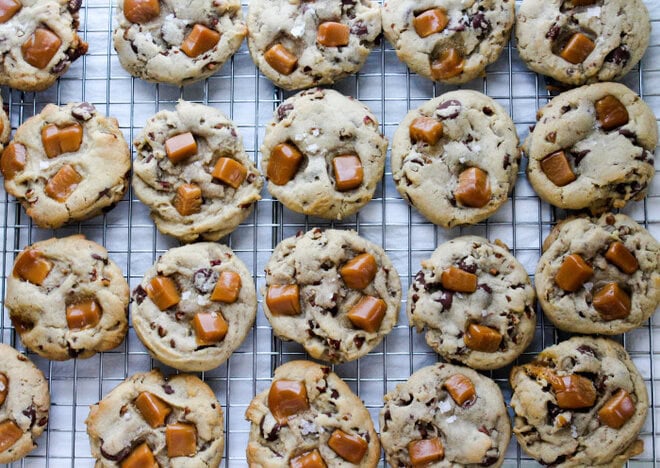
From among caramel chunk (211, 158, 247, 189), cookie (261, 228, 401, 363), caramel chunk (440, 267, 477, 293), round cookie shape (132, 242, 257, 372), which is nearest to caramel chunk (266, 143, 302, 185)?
caramel chunk (211, 158, 247, 189)

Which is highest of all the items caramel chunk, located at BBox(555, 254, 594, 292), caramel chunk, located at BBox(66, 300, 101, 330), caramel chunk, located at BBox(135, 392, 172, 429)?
caramel chunk, located at BBox(555, 254, 594, 292)

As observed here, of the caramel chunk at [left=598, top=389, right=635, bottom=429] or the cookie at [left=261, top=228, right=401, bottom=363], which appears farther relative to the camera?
the cookie at [left=261, top=228, right=401, bottom=363]

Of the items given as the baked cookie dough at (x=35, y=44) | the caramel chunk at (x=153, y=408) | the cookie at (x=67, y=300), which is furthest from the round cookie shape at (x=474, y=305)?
the baked cookie dough at (x=35, y=44)

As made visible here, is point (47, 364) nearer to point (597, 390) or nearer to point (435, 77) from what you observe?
point (435, 77)

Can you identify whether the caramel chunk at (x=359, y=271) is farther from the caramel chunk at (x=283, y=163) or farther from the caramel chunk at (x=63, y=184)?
the caramel chunk at (x=63, y=184)

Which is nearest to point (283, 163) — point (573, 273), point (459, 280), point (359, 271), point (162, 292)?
point (359, 271)

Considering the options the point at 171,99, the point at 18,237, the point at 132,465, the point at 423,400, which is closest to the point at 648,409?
the point at 423,400

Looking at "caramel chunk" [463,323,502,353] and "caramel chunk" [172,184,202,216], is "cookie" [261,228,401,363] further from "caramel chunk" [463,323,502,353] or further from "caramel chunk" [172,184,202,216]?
"caramel chunk" [172,184,202,216]

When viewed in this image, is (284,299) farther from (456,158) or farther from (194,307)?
(456,158)

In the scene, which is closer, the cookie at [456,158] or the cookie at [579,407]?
the cookie at [579,407]
